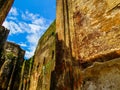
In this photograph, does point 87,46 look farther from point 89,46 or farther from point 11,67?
point 11,67

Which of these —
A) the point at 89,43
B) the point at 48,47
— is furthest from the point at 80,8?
the point at 48,47

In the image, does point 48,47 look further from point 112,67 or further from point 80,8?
point 112,67

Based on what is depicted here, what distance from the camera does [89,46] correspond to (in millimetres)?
2514

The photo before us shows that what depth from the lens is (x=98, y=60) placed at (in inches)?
89.7

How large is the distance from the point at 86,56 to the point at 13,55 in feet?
69.0

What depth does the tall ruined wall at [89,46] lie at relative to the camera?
2184mm

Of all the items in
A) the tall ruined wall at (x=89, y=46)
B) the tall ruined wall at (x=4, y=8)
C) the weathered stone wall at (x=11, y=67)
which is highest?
the weathered stone wall at (x=11, y=67)

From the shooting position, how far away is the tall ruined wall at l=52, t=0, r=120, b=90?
2.18 meters

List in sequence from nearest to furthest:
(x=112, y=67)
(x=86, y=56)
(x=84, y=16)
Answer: (x=112, y=67), (x=86, y=56), (x=84, y=16)

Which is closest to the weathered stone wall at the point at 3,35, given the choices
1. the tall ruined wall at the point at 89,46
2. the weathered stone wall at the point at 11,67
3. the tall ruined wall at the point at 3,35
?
the tall ruined wall at the point at 3,35

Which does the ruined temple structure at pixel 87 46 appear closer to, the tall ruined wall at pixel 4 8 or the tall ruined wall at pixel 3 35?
the tall ruined wall at pixel 4 8

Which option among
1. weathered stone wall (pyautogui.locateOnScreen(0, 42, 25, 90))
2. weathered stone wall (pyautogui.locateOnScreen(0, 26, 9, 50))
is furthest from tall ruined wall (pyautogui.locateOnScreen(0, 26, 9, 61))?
weathered stone wall (pyautogui.locateOnScreen(0, 42, 25, 90))

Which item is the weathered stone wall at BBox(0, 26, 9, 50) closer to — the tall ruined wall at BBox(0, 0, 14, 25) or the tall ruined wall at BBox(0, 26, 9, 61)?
the tall ruined wall at BBox(0, 26, 9, 61)

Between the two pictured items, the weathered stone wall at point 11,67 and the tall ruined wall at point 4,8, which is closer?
the tall ruined wall at point 4,8
